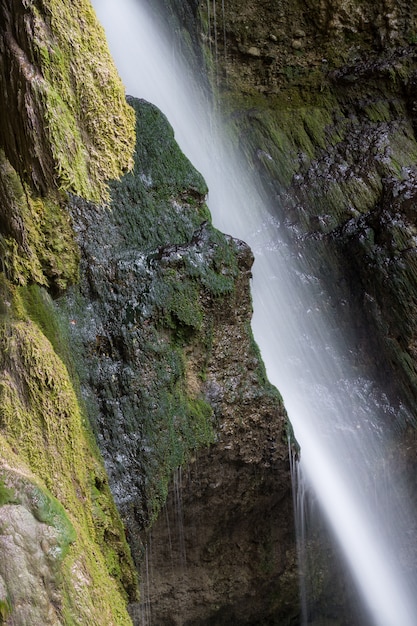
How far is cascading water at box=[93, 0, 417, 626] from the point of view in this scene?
5625 mm

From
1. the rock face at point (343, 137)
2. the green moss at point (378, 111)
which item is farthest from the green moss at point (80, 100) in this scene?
the green moss at point (378, 111)

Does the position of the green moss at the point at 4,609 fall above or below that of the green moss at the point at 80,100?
below

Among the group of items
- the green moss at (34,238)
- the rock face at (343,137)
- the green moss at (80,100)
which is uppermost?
the rock face at (343,137)

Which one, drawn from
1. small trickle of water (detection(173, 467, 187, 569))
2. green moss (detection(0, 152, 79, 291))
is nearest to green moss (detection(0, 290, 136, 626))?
green moss (detection(0, 152, 79, 291))

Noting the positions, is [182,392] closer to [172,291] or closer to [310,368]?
[172,291]

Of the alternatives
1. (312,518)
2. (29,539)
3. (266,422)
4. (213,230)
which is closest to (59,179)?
(29,539)

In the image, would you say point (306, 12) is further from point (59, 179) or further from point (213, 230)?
point (59, 179)

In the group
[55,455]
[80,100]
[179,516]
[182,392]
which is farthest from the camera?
[179,516]

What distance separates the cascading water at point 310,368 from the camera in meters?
5.62

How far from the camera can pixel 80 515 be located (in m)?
3.22

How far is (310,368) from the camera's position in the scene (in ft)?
20.9

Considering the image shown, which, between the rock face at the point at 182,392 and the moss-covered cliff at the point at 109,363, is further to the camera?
the rock face at the point at 182,392

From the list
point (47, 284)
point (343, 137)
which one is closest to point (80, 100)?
point (47, 284)

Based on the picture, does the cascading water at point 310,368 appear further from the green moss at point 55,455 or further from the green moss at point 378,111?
the green moss at point 55,455
